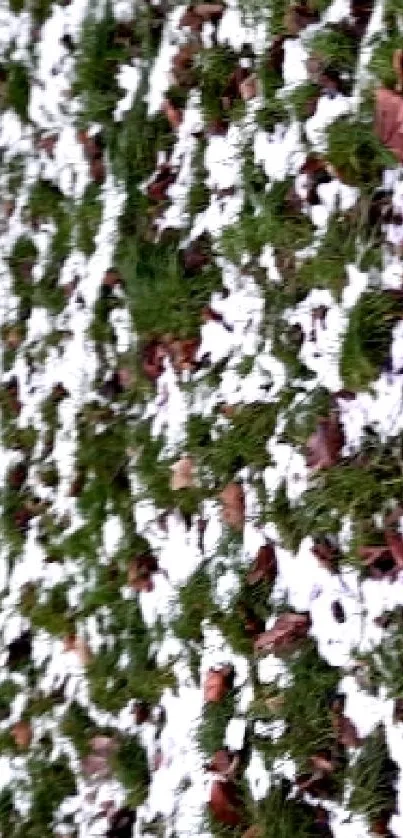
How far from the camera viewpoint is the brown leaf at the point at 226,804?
232 cm

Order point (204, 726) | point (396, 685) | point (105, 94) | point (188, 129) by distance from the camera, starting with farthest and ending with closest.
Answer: point (105, 94) → point (188, 129) → point (204, 726) → point (396, 685)

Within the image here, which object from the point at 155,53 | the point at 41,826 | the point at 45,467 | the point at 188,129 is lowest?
the point at 41,826

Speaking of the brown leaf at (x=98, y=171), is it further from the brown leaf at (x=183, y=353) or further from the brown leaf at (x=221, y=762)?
the brown leaf at (x=221, y=762)

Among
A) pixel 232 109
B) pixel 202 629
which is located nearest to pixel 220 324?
pixel 232 109

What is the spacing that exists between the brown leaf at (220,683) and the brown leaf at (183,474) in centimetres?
39

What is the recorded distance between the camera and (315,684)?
2.20 meters

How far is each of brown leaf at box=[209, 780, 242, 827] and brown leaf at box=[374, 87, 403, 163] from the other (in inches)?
48.7

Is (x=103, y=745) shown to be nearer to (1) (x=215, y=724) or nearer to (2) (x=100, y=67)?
(1) (x=215, y=724)

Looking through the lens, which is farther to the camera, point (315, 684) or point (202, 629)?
point (202, 629)

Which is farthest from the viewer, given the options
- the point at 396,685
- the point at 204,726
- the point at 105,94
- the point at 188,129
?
the point at 105,94

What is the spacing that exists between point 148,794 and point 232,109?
1446mm

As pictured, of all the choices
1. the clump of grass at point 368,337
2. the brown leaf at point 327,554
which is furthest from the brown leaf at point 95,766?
the clump of grass at point 368,337

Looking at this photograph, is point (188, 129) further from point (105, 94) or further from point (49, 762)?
point (49, 762)

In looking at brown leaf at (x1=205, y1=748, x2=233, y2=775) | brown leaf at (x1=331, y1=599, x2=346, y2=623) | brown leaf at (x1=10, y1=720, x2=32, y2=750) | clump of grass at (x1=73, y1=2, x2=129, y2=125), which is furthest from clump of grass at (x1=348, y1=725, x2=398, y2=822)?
clump of grass at (x1=73, y1=2, x2=129, y2=125)
